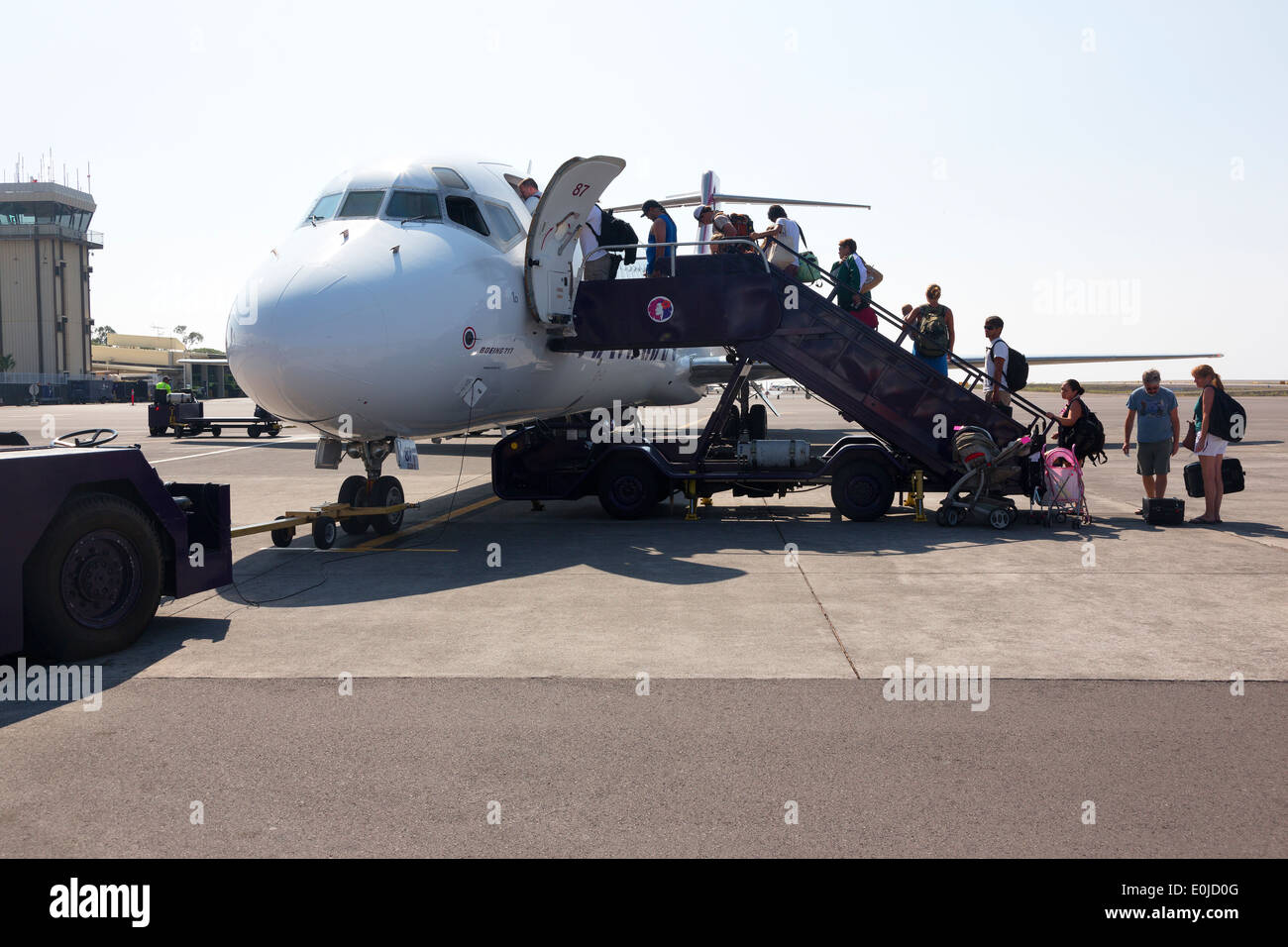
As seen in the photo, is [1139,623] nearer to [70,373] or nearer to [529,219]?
[529,219]

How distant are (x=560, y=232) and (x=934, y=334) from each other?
5.69m

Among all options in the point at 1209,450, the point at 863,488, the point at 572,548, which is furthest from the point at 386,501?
the point at 1209,450

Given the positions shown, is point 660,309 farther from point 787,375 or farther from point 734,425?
point 734,425

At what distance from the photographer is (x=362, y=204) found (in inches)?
456

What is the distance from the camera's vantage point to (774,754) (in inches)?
203

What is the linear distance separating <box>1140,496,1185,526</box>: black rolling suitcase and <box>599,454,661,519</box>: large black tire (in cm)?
663

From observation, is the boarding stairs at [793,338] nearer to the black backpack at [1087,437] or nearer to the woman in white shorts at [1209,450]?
the black backpack at [1087,437]

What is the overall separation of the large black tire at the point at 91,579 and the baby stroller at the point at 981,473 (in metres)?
9.81

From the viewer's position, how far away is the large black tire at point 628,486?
46.3 ft

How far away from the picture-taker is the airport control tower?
108 meters

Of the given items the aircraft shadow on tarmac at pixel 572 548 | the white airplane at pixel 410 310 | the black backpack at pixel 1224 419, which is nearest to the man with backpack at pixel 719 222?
the white airplane at pixel 410 310

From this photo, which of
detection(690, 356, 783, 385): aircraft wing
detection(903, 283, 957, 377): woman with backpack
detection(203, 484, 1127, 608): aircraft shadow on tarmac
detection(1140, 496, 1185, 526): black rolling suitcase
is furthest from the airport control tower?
detection(1140, 496, 1185, 526): black rolling suitcase
